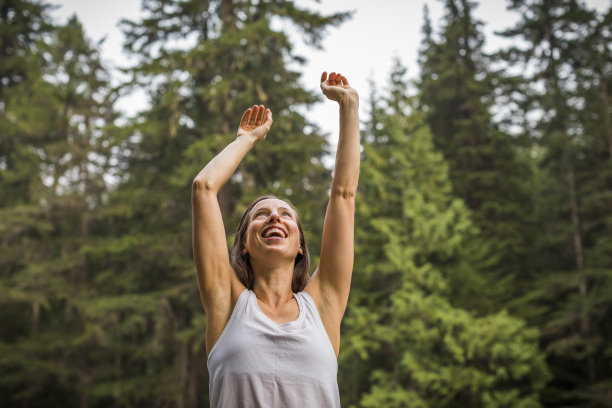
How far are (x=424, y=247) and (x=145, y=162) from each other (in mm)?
8520

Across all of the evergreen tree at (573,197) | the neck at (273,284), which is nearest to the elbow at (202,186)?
the neck at (273,284)

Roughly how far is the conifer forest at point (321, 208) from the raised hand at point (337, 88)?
25.7 feet

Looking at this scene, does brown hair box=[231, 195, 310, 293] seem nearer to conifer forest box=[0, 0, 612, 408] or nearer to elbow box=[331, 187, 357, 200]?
elbow box=[331, 187, 357, 200]

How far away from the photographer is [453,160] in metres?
16.1

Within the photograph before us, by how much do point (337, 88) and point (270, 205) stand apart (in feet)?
1.77

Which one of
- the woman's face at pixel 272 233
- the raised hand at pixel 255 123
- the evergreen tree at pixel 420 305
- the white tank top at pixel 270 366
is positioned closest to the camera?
the white tank top at pixel 270 366

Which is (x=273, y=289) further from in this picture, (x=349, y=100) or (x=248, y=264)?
(x=349, y=100)

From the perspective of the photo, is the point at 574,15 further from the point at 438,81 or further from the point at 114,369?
the point at 114,369

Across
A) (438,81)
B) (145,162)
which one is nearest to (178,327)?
(145,162)

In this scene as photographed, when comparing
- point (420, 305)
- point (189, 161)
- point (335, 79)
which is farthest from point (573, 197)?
point (335, 79)

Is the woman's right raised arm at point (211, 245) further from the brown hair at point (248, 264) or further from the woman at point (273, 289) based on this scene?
the brown hair at point (248, 264)

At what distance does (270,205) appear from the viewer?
1.84 metres

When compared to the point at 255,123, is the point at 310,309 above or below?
below

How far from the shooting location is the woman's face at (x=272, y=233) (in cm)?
169
